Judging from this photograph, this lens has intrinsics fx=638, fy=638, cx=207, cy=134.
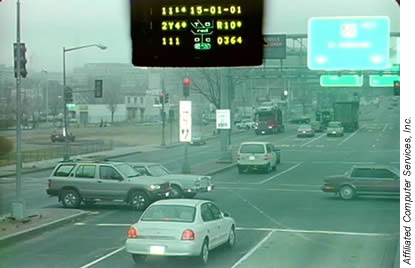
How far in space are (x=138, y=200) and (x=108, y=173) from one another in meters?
0.84

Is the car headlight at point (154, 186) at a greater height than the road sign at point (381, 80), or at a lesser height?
lesser

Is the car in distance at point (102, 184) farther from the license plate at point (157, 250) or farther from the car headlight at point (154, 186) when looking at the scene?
the license plate at point (157, 250)

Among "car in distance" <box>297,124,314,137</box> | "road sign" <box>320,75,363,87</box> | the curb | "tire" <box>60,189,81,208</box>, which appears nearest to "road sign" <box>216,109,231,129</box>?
"car in distance" <box>297,124,314,137</box>

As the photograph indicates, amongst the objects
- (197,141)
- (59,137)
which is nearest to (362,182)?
(197,141)

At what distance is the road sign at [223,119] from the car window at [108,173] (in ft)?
6.17

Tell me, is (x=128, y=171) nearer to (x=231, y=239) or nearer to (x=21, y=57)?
(x=231, y=239)

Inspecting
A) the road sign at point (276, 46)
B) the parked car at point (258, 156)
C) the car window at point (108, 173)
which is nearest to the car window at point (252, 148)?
the parked car at point (258, 156)

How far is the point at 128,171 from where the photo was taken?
9164mm

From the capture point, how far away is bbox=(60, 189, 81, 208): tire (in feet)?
32.7

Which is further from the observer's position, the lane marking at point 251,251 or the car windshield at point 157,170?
the car windshield at point 157,170

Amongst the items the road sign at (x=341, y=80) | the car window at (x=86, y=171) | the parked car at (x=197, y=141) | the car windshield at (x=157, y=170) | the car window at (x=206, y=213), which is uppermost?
the road sign at (x=341, y=80)

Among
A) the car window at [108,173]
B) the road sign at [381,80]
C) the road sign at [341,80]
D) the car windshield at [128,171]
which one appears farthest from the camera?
the car windshield at [128,171]

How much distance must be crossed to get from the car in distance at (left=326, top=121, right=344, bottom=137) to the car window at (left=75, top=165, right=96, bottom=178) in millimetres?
3688

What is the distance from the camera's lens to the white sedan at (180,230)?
7.01 meters
